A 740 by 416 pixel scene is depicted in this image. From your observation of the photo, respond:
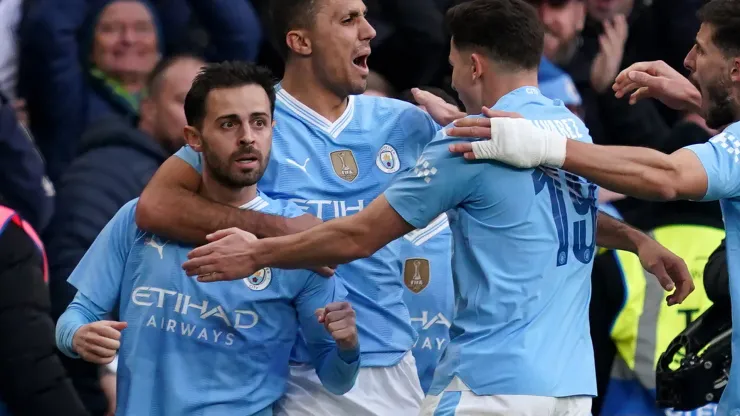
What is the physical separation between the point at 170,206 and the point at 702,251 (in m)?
2.34

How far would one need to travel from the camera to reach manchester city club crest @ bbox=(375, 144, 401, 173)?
5555mm

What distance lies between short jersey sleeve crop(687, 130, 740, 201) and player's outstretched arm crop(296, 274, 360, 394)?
1.18m

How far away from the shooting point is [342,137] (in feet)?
18.2

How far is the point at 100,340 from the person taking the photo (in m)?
4.97

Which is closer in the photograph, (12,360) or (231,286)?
(231,286)

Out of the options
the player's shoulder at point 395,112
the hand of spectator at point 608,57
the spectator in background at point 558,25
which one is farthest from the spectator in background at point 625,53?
the player's shoulder at point 395,112

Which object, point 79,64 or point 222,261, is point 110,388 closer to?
point 79,64

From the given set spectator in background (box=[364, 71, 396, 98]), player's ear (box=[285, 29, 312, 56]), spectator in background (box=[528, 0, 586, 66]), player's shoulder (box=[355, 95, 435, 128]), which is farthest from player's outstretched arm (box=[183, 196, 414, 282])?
spectator in background (box=[528, 0, 586, 66])

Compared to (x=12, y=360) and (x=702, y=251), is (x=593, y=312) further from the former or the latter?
(x=12, y=360)

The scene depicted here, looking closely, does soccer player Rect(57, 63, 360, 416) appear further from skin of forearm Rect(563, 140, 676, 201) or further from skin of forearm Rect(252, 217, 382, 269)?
skin of forearm Rect(563, 140, 676, 201)

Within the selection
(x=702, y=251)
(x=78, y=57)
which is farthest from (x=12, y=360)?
(x=702, y=251)

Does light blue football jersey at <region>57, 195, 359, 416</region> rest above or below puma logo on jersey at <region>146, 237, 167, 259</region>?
below

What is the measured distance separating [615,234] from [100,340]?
5.44 ft

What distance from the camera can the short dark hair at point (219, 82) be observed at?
5.38 metres
